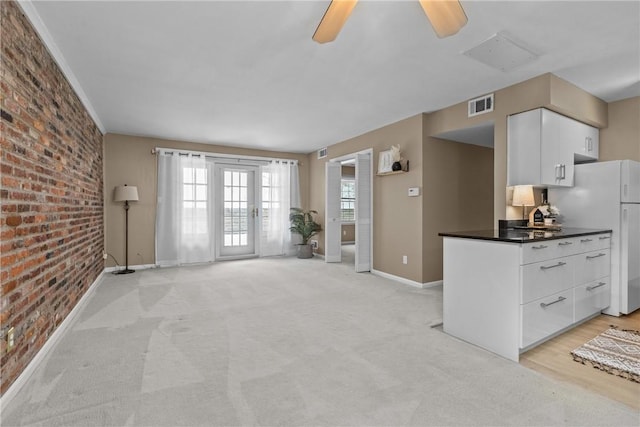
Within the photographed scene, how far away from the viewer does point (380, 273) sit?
4.97 m

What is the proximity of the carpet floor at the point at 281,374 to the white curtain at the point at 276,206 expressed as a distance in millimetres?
3342

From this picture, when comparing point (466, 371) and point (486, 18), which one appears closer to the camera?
point (466, 371)

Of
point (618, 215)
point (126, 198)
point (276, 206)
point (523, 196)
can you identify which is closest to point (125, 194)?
point (126, 198)

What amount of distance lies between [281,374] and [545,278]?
6.80 ft

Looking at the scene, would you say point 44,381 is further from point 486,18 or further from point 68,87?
point 486,18

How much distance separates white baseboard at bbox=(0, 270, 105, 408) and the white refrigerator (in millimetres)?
4848

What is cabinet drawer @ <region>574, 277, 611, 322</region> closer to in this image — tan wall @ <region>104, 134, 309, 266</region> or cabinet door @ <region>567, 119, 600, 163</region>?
cabinet door @ <region>567, 119, 600, 163</region>

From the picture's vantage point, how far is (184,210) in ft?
19.2

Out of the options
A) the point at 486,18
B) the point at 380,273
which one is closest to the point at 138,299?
the point at 380,273

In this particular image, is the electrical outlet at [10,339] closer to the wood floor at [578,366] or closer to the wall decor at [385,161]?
the wood floor at [578,366]

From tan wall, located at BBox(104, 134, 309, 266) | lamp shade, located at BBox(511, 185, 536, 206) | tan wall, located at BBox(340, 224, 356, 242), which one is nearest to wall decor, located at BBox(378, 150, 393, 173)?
lamp shade, located at BBox(511, 185, 536, 206)

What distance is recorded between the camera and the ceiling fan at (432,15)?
1681 mm

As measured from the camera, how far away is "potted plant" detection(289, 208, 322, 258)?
6656 mm

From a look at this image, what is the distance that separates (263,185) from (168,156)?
193cm
